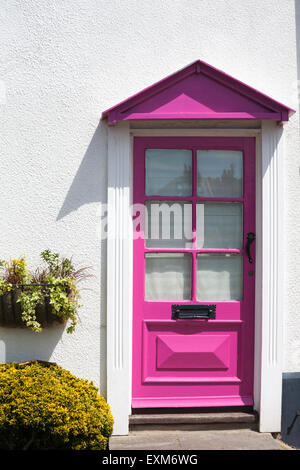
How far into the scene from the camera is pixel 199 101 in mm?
3615

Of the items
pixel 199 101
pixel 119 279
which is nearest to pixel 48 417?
pixel 119 279

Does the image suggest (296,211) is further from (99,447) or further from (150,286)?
(99,447)

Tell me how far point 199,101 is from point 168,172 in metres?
0.59

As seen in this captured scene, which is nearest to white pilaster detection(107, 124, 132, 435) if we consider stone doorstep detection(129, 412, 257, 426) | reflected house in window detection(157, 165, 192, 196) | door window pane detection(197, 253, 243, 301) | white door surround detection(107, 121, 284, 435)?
white door surround detection(107, 121, 284, 435)

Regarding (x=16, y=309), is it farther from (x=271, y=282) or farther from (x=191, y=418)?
(x=271, y=282)

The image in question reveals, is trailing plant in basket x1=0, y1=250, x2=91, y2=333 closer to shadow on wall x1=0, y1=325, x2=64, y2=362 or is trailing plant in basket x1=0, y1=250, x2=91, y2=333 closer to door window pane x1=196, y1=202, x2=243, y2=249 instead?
shadow on wall x1=0, y1=325, x2=64, y2=362

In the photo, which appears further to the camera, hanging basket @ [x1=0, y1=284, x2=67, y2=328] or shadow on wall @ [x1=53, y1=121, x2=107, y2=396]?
shadow on wall @ [x1=53, y1=121, x2=107, y2=396]

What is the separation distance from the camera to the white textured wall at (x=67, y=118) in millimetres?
3682

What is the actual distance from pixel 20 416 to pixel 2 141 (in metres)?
1.98

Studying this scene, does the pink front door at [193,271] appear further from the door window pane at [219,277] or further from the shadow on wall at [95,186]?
the shadow on wall at [95,186]

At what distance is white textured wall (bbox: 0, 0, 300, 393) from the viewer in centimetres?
368

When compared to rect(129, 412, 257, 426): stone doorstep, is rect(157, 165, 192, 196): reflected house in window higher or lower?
higher

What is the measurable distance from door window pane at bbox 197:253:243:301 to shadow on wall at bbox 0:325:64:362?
122 centimetres

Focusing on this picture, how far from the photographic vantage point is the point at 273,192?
3.72 metres
